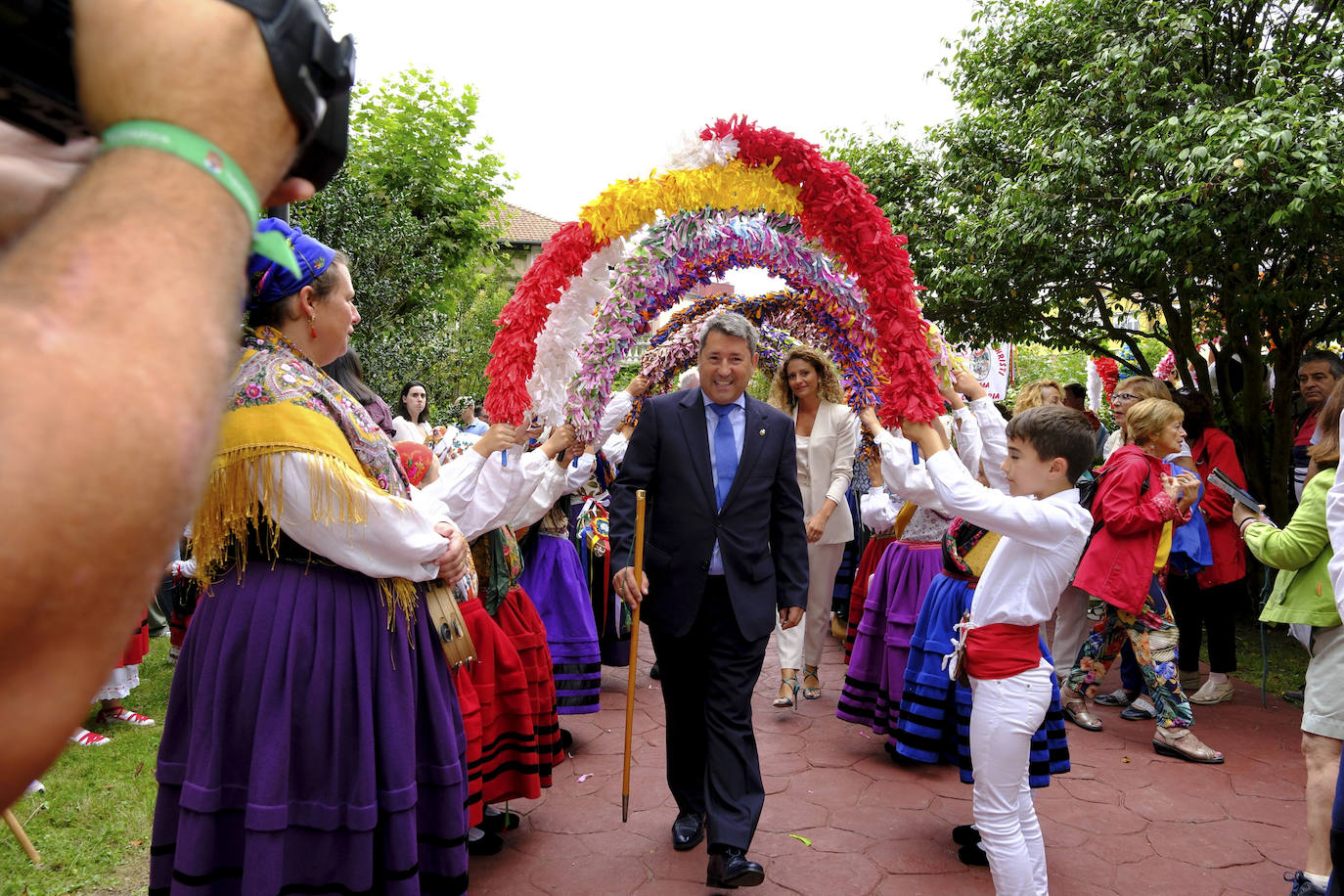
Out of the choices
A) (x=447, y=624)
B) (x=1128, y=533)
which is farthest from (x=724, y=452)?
(x=1128, y=533)

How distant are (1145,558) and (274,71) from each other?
601 centimetres

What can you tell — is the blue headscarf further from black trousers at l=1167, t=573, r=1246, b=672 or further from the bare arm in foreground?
black trousers at l=1167, t=573, r=1246, b=672

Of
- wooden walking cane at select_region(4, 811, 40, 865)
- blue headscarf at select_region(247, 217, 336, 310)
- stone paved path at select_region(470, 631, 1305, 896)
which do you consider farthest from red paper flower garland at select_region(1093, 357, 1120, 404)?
wooden walking cane at select_region(4, 811, 40, 865)

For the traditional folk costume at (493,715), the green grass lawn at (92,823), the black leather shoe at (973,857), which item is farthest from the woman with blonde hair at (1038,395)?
the green grass lawn at (92,823)

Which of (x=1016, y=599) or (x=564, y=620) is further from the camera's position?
(x=564, y=620)

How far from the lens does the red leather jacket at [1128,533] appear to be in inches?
217

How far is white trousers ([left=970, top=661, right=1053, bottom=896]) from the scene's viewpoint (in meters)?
3.13

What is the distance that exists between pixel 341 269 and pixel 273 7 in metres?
2.42

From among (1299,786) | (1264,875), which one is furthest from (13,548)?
(1299,786)

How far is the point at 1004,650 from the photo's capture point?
3.27 m

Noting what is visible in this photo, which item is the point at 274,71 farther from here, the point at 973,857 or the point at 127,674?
the point at 127,674

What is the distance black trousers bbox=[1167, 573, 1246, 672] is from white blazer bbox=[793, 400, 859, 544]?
252 cm

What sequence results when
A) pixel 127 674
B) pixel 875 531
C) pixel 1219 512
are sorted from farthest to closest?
pixel 1219 512 → pixel 875 531 → pixel 127 674

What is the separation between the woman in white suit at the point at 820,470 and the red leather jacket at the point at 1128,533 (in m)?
1.66
